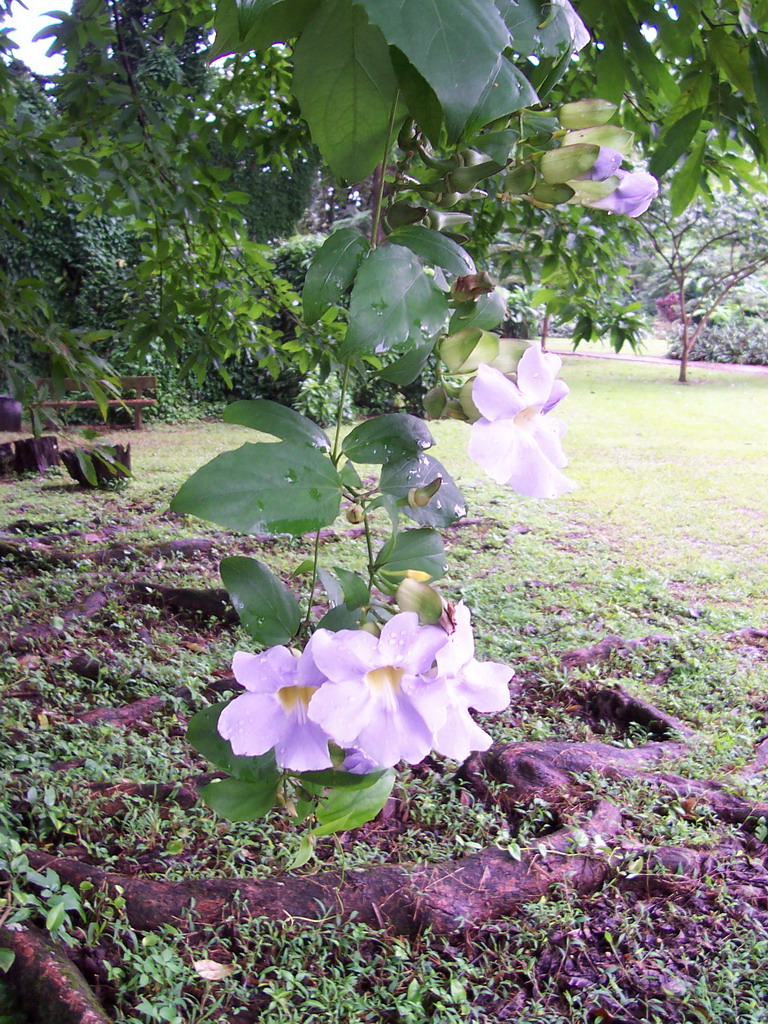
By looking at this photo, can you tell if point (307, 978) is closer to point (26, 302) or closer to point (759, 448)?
point (26, 302)

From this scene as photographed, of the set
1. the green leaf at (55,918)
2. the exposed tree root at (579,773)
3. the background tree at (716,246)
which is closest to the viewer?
the green leaf at (55,918)

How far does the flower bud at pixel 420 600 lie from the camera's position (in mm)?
518

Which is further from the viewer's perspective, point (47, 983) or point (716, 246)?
point (716, 246)

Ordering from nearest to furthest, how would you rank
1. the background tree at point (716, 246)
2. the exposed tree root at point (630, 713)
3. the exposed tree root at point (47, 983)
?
the exposed tree root at point (47, 983) < the exposed tree root at point (630, 713) < the background tree at point (716, 246)

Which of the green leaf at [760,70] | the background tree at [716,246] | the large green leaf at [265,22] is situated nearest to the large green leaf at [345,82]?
the large green leaf at [265,22]

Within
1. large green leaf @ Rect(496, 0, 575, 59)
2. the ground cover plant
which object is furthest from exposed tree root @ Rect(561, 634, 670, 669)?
large green leaf @ Rect(496, 0, 575, 59)

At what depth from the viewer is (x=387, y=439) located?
0.58m

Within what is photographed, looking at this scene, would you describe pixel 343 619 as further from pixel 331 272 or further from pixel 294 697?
pixel 331 272

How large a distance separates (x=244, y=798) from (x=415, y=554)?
0.23m

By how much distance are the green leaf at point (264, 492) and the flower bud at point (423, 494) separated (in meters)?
0.09

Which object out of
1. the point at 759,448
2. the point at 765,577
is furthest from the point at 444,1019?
the point at 759,448

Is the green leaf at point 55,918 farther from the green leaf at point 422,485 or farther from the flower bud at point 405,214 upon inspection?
the flower bud at point 405,214

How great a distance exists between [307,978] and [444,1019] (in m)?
0.28

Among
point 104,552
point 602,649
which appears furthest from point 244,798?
point 104,552
